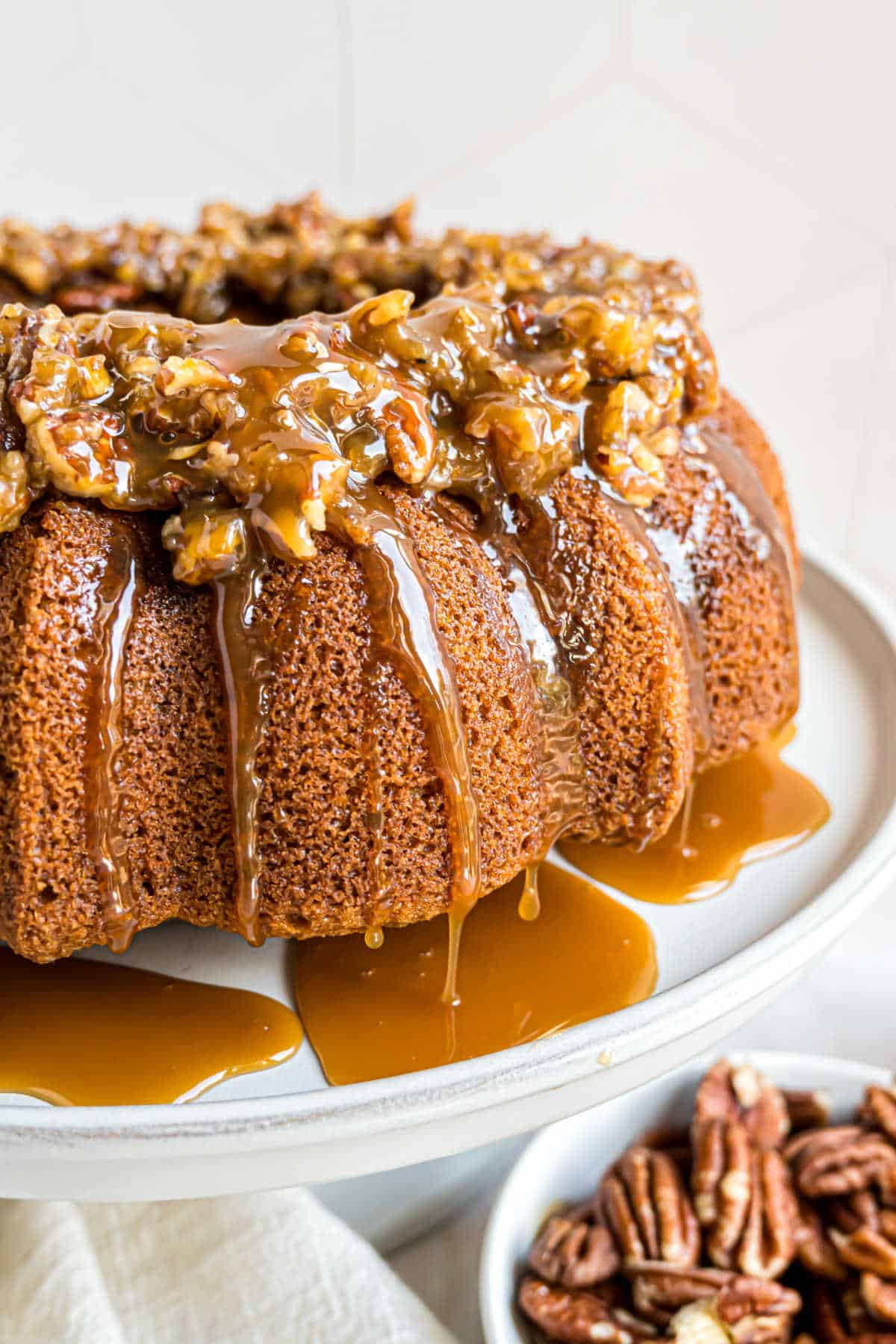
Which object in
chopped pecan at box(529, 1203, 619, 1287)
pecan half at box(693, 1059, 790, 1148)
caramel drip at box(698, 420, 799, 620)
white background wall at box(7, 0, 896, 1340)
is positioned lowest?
chopped pecan at box(529, 1203, 619, 1287)

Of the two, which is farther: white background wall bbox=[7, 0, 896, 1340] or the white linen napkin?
white background wall bbox=[7, 0, 896, 1340]

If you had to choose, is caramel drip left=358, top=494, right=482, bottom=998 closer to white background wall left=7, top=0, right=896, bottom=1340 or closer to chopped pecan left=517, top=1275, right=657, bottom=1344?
chopped pecan left=517, top=1275, right=657, bottom=1344

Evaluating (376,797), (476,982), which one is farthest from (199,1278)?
(376,797)

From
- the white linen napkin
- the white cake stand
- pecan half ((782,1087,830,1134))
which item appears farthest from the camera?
pecan half ((782,1087,830,1134))

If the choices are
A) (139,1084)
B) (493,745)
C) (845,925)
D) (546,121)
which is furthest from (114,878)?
(546,121)

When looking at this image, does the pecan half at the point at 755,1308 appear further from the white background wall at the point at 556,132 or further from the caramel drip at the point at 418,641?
the white background wall at the point at 556,132

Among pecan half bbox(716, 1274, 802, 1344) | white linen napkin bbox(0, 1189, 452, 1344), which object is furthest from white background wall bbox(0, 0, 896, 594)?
white linen napkin bbox(0, 1189, 452, 1344)

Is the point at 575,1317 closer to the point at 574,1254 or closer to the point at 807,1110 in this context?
the point at 574,1254
